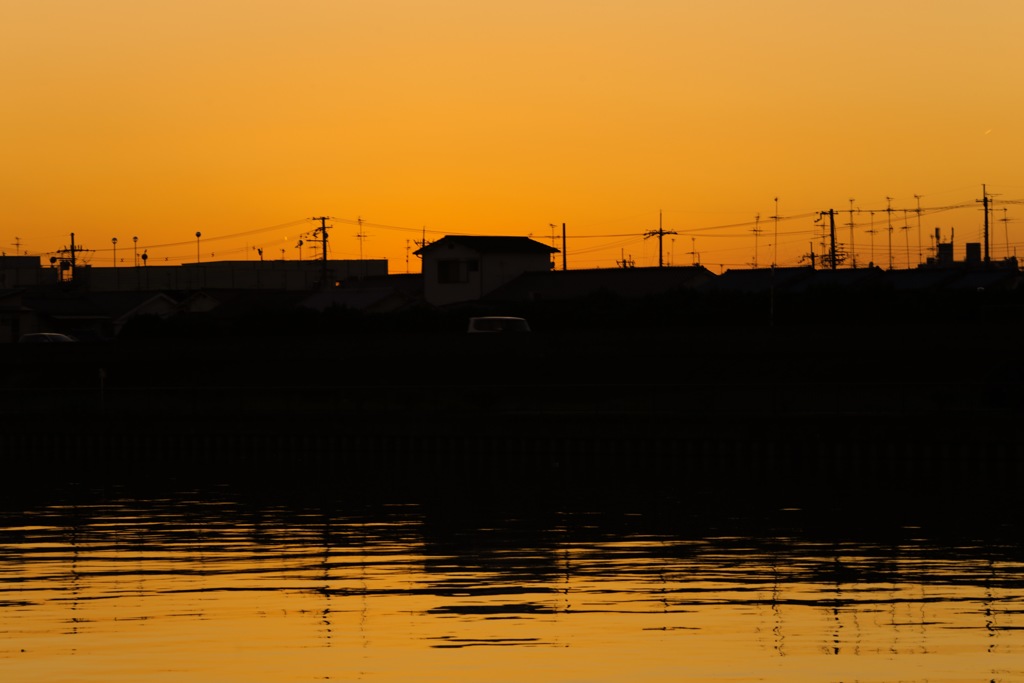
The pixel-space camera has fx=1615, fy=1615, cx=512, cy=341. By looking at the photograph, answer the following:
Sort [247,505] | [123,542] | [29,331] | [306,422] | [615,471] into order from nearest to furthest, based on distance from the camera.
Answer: [123,542]
[247,505]
[615,471]
[306,422]
[29,331]

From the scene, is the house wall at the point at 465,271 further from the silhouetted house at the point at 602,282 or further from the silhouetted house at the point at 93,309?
the silhouetted house at the point at 93,309

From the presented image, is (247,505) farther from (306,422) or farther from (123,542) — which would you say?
(306,422)

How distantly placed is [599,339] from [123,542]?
4338cm

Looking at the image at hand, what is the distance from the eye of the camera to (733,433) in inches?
2127

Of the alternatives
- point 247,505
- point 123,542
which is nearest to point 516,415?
point 247,505

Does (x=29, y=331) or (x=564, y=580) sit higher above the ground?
(x=29, y=331)

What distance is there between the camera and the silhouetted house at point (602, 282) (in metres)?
112

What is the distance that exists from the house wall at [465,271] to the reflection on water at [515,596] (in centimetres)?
7812

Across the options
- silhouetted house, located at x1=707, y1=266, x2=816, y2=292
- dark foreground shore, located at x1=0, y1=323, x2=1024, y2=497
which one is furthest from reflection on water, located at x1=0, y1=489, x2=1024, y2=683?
silhouetted house, located at x1=707, y1=266, x2=816, y2=292

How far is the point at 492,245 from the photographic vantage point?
121438mm

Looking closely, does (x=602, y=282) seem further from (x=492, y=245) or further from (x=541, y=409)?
(x=541, y=409)

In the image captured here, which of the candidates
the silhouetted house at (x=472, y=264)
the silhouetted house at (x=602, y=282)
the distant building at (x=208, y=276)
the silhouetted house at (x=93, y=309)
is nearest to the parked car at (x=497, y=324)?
the silhouetted house at (x=602, y=282)

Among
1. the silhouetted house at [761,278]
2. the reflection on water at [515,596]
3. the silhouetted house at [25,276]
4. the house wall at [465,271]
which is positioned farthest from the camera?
the silhouetted house at [25,276]

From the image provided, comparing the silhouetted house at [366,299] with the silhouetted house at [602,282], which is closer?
the silhouetted house at [602,282]
